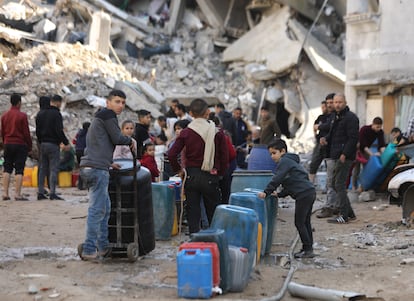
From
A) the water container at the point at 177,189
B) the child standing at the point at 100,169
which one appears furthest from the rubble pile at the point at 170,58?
the child standing at the point at 100,169

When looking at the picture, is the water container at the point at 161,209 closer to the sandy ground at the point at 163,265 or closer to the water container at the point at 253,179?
the sandy ground at the point at 163,265

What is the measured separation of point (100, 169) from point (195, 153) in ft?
3.63

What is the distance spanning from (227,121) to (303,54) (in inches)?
492

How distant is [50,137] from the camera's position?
40.1 feet

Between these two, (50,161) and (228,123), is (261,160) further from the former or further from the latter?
Result: (50,161)

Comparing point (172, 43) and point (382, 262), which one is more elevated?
point (172, 43)

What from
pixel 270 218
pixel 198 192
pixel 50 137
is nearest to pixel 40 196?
pixel 50 137

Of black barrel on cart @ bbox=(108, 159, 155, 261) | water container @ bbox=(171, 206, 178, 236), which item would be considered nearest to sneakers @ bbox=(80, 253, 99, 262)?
black barrel on cart @ bbox=(108, 159, 155, 261)

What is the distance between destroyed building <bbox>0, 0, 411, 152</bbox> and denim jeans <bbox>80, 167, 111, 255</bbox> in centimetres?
1117

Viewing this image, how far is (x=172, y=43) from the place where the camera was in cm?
3005

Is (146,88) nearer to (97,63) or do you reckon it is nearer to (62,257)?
(97,63)

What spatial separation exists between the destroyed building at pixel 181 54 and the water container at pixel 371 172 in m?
4.09

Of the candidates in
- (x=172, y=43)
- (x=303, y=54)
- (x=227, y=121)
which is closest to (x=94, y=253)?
(x=227, y=121)

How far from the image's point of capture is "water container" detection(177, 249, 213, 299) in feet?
17.8
